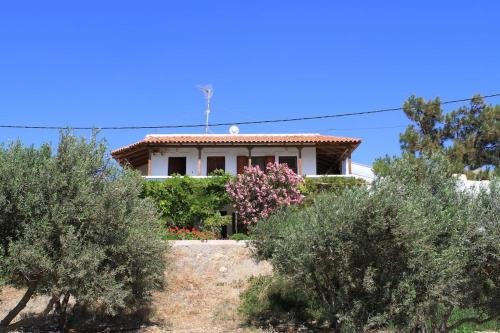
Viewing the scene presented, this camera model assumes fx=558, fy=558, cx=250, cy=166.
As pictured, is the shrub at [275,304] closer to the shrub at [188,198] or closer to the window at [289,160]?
the shrub at [188,198]

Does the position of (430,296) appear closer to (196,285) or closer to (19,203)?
(19,203)

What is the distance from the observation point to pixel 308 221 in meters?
10.6

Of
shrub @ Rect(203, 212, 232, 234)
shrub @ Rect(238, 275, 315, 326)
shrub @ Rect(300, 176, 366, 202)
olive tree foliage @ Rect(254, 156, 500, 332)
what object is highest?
shrub @ Rect(300, 176, 366, 202)

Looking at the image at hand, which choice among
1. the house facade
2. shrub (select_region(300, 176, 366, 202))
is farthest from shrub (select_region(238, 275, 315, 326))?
the house facade

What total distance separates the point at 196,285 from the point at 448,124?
17745 mm

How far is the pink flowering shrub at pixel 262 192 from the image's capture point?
81.6 feet

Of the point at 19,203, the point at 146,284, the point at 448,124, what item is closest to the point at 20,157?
the point at 19,203

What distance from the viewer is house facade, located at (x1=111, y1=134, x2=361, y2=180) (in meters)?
31.3

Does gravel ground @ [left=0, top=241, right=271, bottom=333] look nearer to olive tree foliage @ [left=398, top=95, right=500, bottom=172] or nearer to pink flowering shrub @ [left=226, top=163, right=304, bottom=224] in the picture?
pink flowering shrub @ [left=226, top=163, right=304, bottom=224]

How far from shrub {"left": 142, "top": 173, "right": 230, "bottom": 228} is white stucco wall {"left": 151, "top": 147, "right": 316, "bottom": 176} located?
510cm

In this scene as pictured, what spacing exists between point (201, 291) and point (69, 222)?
772 cm

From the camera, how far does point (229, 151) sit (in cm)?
3222

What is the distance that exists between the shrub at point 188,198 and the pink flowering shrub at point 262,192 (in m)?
1.00

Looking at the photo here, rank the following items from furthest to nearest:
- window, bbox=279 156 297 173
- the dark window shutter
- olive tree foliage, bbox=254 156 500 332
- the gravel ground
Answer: window, bbox=279 156 297 173
the dark window shutter
the gravel ground
olive tree foliage, bbox=254 156 500 332
